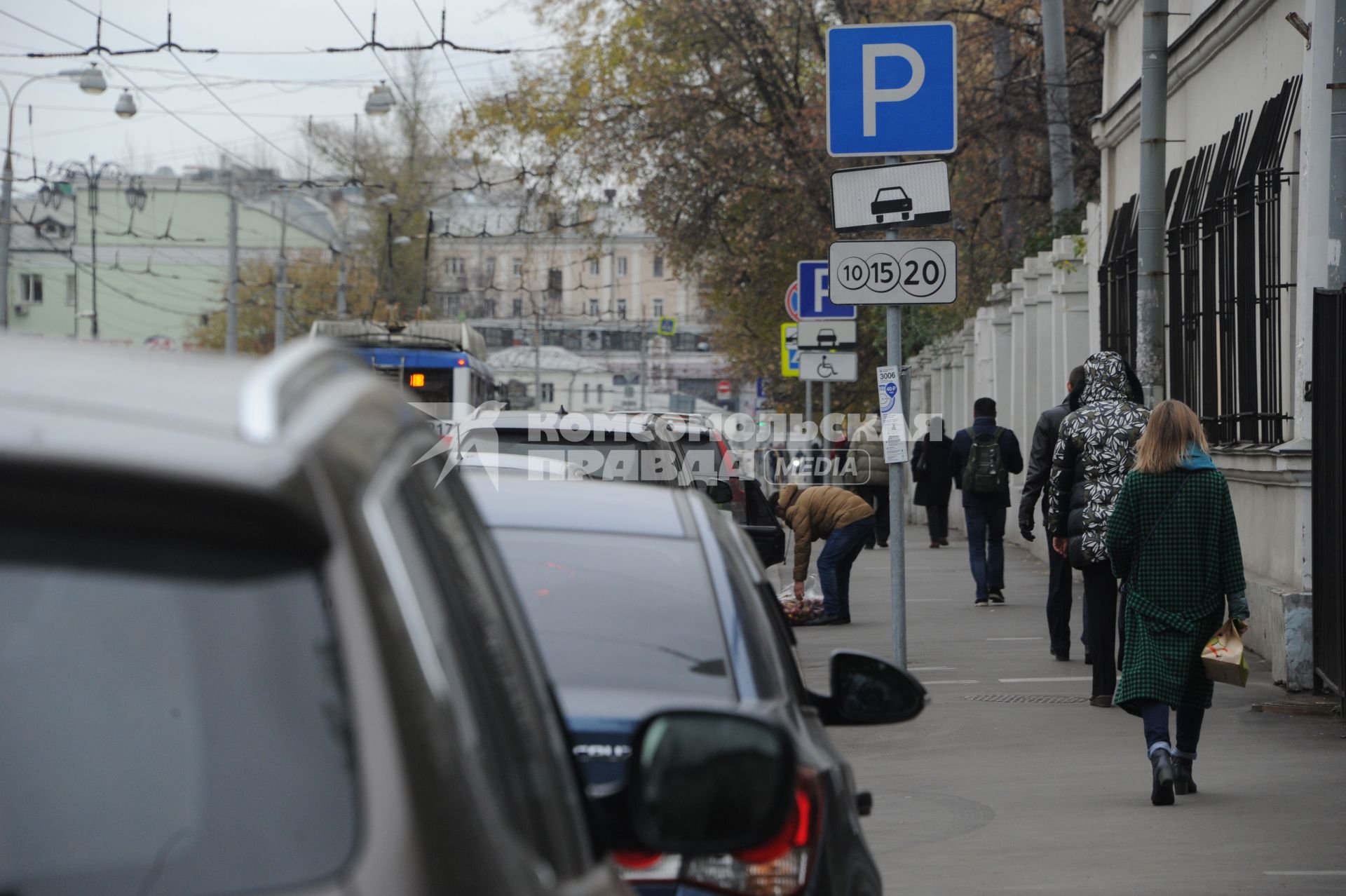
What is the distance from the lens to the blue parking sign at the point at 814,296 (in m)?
21.9

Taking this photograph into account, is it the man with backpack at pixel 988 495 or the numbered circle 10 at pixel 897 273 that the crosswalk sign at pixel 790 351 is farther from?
the numbered circle 10 at pixel 897 273

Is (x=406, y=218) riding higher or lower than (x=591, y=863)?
higher

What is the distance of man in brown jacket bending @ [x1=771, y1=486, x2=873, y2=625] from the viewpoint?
1542 centimetres

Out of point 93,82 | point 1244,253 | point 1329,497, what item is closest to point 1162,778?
point 1329,497

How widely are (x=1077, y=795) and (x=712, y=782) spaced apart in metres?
6.21

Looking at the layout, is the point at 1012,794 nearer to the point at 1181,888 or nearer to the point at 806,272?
the point at 1181,888

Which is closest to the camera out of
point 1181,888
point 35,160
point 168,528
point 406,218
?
point 168,528

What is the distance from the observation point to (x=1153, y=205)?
13.6m

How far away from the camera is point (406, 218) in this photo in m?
71.8

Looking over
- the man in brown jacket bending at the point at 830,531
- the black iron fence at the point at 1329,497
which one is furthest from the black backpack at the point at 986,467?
the black iron fence at the point at 1329,497

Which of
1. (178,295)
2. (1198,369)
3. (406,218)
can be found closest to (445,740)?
(1198,369)

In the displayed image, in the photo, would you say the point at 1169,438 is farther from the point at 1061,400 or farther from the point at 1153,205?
the point at 1061,400

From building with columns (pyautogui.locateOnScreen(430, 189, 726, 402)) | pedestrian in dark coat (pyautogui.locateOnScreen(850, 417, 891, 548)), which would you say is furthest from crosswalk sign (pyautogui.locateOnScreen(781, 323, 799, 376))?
building with columns (pyautogui.locateOnScreen(430, 189, 726, 402))

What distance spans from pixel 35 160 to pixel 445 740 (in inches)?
1379
